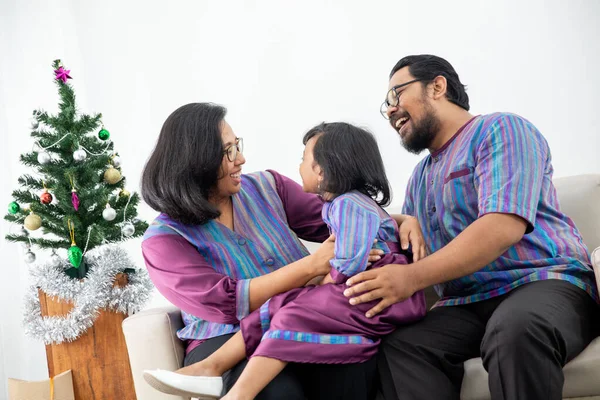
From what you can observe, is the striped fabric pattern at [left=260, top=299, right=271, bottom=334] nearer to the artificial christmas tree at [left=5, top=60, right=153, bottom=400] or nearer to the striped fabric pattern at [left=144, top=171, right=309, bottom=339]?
the striped fabric pattern at [left=144, top=171, right=309, bottom=339]

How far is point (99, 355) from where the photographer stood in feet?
7.77

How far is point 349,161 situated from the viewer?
5.84ft

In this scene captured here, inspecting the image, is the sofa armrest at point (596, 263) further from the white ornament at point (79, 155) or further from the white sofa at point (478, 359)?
the white ornament at point (79, 155)

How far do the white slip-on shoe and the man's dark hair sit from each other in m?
1.15

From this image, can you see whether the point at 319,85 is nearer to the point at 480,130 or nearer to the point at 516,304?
the point at 480,130

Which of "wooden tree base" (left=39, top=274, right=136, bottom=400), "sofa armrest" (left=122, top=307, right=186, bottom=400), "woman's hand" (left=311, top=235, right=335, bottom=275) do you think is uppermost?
"woman's hand" (left=311, top=235, right=335, bottom=275)

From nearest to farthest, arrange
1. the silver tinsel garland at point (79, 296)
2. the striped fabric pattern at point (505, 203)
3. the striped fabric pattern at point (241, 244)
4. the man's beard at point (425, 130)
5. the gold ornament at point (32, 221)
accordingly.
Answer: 1. the striped fabric pattern at point (505, 203)
2. the striped fabric pattern at point (241, 244)
3. the man's beard at point (425, 130)
4. the silver tinsel garland at point (79, 296)
5. the gold ornament at point (32, 221)

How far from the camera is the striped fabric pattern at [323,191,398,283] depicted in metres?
1.59

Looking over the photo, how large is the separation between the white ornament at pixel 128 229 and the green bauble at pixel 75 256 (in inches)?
7.9

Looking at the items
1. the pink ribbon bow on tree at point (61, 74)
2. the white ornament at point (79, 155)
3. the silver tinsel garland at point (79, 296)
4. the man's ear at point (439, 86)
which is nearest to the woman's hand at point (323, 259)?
the man's ear at point (439, 86)

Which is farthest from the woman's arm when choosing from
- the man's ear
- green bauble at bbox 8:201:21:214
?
green bauble at bbox 8:201:21:214

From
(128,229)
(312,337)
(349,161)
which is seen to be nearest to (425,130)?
(349,161)

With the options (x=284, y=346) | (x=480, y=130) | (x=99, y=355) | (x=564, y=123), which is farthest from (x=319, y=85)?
(x=284, y=346)

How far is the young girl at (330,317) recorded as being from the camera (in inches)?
58.5
